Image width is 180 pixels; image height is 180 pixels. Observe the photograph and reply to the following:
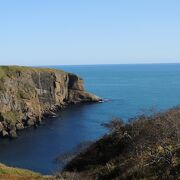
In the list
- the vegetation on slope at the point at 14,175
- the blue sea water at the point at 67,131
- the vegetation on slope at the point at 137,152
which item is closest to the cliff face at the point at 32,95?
the blue sea water at the point at 67,131

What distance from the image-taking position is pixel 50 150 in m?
93.5

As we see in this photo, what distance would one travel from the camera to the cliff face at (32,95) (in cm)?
12626

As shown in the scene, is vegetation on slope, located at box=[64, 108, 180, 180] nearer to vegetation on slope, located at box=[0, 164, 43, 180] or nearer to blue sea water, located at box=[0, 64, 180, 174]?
vegetation on slope, located at box=[0, 164, 43, 180]

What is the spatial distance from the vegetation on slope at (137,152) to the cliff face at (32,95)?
78926 mm

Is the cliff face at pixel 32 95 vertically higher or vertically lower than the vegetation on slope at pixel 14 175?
lower

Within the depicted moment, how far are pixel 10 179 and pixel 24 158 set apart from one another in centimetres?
6405

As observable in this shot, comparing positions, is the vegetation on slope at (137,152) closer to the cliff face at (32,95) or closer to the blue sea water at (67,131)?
the blue sea water at (67,131)

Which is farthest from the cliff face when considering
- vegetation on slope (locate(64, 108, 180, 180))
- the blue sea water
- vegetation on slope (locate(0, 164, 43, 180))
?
vegetation on slope (locate(0, 164, 43, 180))

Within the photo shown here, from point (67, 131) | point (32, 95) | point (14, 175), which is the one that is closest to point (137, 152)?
point (14, 175)

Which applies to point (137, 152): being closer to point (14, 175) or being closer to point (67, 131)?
point (14, 175)

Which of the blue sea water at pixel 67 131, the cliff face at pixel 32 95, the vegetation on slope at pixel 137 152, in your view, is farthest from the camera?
the cliff face at pixel 32 95

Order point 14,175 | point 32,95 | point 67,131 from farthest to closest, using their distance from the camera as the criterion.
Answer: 1. point 32,95
2. point 67,131
3. point 14,175

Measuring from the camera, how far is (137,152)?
29.3m

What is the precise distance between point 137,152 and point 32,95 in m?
117
